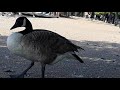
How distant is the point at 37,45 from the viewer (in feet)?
13.9

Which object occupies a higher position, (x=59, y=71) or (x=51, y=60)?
(x=51, y=60)

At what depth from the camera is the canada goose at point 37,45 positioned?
4.02 m

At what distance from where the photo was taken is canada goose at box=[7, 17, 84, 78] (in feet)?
13.2

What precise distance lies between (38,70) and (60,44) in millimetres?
3020

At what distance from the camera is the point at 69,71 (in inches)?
300
